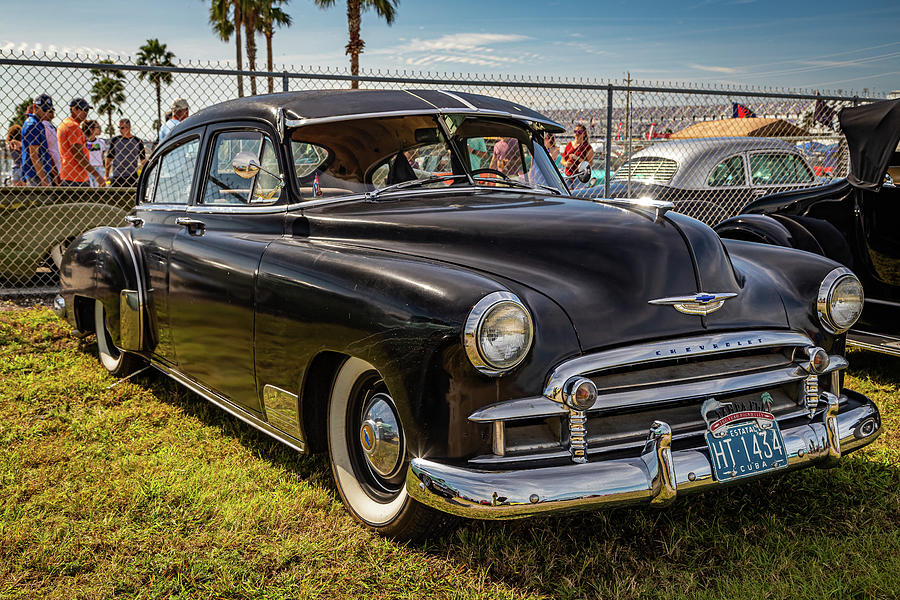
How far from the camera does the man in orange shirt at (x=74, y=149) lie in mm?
7414

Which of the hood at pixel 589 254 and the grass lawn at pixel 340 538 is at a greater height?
the hood at pixel 589 254

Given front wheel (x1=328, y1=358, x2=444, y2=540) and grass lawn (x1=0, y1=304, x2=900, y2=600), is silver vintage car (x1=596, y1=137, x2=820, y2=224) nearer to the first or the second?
grass lawn (x1=0, y1=304, x2=900, y2=600)

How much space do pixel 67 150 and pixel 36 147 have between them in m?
0.27

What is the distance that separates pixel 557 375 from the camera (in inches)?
89.5

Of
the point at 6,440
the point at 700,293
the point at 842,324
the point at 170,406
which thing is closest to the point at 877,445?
the point at 842,324

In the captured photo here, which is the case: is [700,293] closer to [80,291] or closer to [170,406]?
[170,406]

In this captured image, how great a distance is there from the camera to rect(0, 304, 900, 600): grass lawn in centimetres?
248

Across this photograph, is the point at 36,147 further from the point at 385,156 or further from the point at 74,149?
the point at 385,156

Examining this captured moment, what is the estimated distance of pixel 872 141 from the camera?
4793 mm

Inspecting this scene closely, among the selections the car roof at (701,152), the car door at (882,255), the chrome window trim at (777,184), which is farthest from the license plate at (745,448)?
the chrome window trim at (777,184)

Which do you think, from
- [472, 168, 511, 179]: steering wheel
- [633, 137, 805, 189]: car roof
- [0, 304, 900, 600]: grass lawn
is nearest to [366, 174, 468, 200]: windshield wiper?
[472, 168, 511, 179]: steering wheel

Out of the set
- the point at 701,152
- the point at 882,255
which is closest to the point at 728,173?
the point at 701,152

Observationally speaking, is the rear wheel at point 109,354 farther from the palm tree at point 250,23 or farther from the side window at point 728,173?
the palm tree at point 250,23

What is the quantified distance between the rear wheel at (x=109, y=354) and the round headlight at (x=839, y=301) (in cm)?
383
